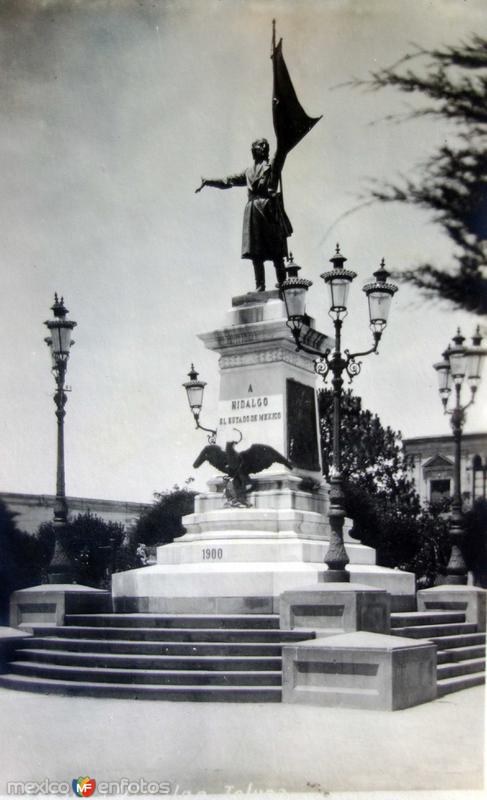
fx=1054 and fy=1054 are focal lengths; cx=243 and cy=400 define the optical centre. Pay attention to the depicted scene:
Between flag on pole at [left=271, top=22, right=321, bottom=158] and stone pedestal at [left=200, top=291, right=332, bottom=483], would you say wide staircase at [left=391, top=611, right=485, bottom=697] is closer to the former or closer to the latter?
stone pedestal at [left=200, top=291, right=332, bottom=483]

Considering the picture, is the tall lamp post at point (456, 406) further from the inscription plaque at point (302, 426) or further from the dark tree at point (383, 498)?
the dark tree at point (383, 498)

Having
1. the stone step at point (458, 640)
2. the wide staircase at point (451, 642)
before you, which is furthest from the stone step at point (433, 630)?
the stone step at point (458, 640)

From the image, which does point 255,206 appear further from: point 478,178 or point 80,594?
point 478,178

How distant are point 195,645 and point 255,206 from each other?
8746mm

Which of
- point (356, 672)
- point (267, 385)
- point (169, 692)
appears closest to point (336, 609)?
point (356, 672)

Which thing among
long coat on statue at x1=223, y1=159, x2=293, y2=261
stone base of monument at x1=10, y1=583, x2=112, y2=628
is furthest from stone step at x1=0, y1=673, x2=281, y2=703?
long coat on statue at x1=223, y1=159, x2=293, y2=261

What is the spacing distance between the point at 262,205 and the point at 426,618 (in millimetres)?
7765

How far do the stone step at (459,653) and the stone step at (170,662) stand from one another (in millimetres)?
2888

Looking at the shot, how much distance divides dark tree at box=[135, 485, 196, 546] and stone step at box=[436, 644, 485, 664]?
32129 millimetres

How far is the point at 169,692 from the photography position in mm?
12375

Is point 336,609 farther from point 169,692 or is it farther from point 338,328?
point 338,328

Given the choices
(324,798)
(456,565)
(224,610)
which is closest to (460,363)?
(456,565)

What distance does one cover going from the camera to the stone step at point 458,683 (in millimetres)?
13125

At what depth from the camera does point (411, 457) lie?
162ft
